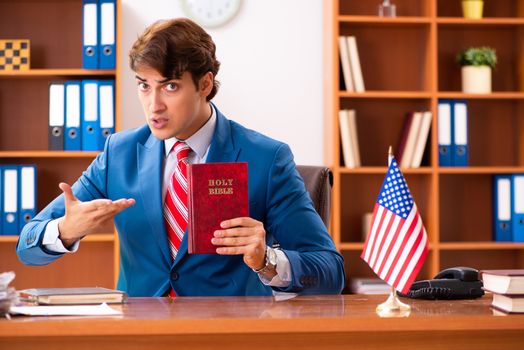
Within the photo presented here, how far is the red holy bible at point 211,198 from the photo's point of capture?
1.78 m

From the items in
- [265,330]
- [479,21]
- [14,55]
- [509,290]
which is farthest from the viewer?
[479,21]

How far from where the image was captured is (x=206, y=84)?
2277 mm

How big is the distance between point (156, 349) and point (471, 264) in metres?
3.16

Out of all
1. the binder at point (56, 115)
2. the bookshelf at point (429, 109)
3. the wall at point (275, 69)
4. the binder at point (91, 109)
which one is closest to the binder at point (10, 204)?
the binder at point (56, 115)

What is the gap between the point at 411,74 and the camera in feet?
14.5

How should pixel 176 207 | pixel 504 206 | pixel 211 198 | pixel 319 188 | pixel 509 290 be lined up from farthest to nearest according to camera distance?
1. pixel 504 206
2. pixel 319 188
3. pixel 176 207
4. pixel 211 198
5. pixel 509 290

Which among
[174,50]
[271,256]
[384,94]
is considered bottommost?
[271,256]

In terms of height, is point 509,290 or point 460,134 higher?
point 460,134

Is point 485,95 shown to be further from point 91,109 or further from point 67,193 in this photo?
point 67,193

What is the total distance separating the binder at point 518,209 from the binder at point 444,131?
1.21 feet

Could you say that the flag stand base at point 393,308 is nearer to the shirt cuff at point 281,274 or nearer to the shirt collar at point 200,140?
the shirt cuff at point 281,274

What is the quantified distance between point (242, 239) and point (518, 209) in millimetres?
2763

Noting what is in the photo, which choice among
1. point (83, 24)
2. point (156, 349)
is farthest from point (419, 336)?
point (83, 24)

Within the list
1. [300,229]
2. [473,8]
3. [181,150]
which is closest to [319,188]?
[300,229]
